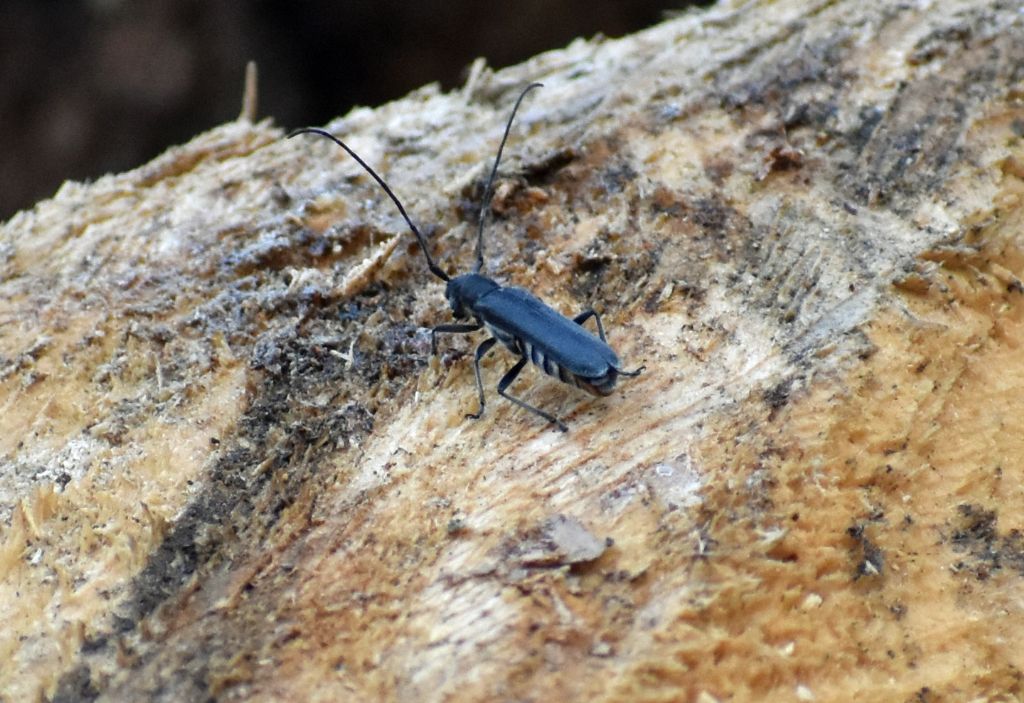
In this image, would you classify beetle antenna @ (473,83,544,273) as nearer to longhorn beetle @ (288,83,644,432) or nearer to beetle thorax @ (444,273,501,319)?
longhorn beetle @ (288,83,644,432)

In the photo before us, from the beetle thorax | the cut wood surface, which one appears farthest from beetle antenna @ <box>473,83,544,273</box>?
the beetle thorax

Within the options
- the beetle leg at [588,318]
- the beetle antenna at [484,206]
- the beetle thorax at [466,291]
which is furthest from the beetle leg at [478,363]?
the beetle antenna at [484,206]

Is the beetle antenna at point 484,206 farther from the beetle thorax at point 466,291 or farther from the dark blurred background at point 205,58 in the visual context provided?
the dark blurred background at point 205,58

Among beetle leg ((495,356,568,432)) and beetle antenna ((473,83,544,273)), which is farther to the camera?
beetle antenna ((473,83,544,273))

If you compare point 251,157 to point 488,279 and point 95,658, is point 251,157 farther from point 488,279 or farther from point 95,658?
point 95,658

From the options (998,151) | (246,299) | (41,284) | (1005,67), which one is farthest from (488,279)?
(1005,67)

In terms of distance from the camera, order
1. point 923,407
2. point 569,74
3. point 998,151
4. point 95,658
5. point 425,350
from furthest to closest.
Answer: point 569,74 → point 998,151 → point 425,350 → point 923,407 → point 95,658
